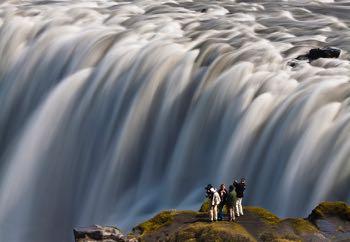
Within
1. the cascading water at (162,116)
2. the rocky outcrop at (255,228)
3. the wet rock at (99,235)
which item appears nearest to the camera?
the rocky outcrop at (255,228)

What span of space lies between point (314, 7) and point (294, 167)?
20.4m

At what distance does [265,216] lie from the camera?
1650 centimetres

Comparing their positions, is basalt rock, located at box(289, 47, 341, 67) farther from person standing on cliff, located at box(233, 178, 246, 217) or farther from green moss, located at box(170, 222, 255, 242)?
green moss, located at box(170, 222, 255, 242)

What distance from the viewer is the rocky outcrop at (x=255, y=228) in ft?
49.1

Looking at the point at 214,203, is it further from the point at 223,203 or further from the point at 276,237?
the point at 276,237

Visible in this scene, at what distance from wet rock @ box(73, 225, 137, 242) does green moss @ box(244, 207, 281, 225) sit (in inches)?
125

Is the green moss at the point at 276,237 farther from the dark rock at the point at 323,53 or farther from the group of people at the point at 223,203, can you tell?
the dark rock at the point at 323,53

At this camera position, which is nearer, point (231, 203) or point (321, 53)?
point (231, 203)

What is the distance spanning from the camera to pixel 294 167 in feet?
69.3

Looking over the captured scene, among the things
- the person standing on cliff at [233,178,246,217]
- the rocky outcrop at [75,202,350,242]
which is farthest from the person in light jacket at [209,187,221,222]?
the person standing on cliff at [233,178,246,217]

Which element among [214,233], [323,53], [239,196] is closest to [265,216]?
[239,196]

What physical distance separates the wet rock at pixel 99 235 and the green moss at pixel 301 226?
3.75 m

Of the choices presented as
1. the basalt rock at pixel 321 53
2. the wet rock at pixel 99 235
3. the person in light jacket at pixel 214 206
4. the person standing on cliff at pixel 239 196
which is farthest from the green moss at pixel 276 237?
the basalt rock at pixel 321 53

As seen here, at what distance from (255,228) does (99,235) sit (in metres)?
3.68
